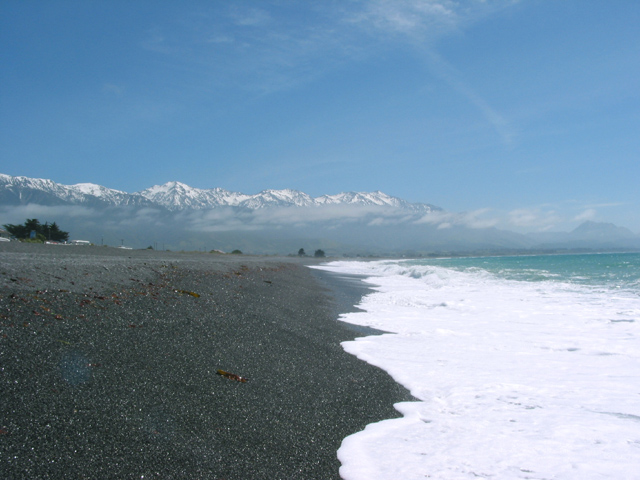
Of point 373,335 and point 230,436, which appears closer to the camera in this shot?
point 230,436

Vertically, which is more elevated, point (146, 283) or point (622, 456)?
point (146, 283)

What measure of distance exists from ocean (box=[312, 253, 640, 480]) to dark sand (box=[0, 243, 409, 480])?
0.57 meters

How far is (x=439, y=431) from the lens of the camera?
5461mm

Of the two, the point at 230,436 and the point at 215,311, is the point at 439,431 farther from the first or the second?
the point at 215,311

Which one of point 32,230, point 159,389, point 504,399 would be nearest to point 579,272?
point 504,399

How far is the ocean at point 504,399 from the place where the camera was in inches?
181

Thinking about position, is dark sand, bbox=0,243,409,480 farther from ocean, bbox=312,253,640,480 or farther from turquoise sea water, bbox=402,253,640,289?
turquoise sea water, bbox=402,253,640,289

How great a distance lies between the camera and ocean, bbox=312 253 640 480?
461cm

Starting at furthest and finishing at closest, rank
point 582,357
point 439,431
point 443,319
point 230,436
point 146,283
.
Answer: point 443,319 < point 146,283 < point 582,357 < point 439,431 < point 230,436

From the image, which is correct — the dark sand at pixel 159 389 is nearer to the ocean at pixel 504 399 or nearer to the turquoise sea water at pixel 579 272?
the ocean at pixel 504 399

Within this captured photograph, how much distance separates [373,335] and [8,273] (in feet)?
28.8

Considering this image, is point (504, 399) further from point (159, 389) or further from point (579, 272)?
point (579, 272)

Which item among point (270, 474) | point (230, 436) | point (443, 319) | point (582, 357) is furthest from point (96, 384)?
point (443, 319)

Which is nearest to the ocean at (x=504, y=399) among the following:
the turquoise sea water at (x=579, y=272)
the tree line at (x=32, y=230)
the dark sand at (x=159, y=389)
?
the dark sand at (x=159, y=389)
